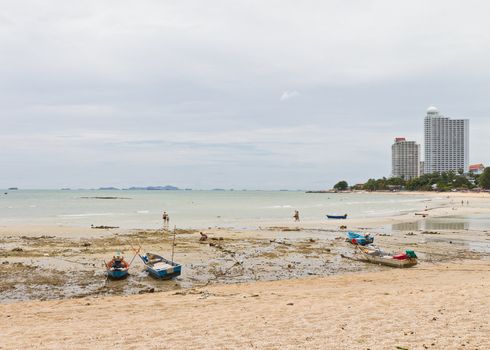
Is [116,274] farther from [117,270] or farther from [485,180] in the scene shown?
[485,180]

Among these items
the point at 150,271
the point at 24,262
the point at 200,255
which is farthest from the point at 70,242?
the point at 150,271

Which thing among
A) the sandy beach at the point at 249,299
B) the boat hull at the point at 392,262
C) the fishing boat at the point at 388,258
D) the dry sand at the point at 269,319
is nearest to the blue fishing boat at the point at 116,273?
the sandy beach at the point at 249,299

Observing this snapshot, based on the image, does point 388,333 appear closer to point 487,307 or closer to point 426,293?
point 487,307

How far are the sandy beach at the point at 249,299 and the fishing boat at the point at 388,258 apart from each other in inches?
23.0

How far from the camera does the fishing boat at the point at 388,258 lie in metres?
21.2

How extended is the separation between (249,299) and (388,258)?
35.6 ft

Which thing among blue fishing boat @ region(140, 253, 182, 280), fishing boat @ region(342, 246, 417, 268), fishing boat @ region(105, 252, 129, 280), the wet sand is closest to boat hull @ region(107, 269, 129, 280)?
fishing boat @ region(105, 252, 129, 280)

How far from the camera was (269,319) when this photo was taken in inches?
428

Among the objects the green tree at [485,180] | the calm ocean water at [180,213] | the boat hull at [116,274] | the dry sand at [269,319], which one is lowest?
the calm ocean water at [180,213]

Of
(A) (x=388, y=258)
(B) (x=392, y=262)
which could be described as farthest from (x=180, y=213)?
(B) (x=392, y=262)

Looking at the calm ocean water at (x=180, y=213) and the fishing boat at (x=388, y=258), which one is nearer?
the fishing boat at (x=388, y=258)

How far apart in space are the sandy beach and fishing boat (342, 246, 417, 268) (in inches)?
23.0

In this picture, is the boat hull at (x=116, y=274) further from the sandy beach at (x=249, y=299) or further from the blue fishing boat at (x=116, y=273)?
the sandy beach at (x=249, y=299)

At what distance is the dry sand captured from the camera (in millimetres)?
9031
